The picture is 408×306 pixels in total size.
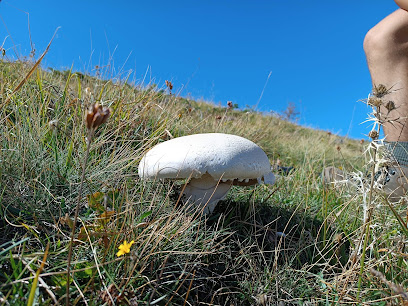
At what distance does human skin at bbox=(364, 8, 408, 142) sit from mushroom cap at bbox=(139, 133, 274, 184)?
4.79 ft

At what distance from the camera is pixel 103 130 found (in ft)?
6.97

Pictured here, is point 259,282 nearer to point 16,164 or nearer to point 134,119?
point 16,164

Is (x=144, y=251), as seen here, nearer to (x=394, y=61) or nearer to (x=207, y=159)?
(x=207, y=159)

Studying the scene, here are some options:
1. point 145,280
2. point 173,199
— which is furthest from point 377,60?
point 145,280

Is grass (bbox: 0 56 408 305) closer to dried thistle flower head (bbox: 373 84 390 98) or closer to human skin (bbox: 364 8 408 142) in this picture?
dried thistle flower head (bbox: 373 84 390 98)

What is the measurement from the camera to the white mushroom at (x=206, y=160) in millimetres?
1308

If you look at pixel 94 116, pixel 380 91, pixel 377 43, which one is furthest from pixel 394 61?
pixel 94 116

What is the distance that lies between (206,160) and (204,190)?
287 millimetres

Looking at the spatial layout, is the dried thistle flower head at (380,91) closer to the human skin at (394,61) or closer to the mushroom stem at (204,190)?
the mushroom stem at (204,190)

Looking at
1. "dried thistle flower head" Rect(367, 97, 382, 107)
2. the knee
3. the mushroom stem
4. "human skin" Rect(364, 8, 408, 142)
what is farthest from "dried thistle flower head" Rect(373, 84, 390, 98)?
the knee

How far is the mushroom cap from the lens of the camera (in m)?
1.31

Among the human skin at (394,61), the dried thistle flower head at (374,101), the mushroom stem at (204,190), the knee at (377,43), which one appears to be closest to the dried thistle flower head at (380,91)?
the dried thistle flower head at (374,101)

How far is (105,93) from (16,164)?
1.30 meters

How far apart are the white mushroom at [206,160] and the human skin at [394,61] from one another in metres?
1.45
